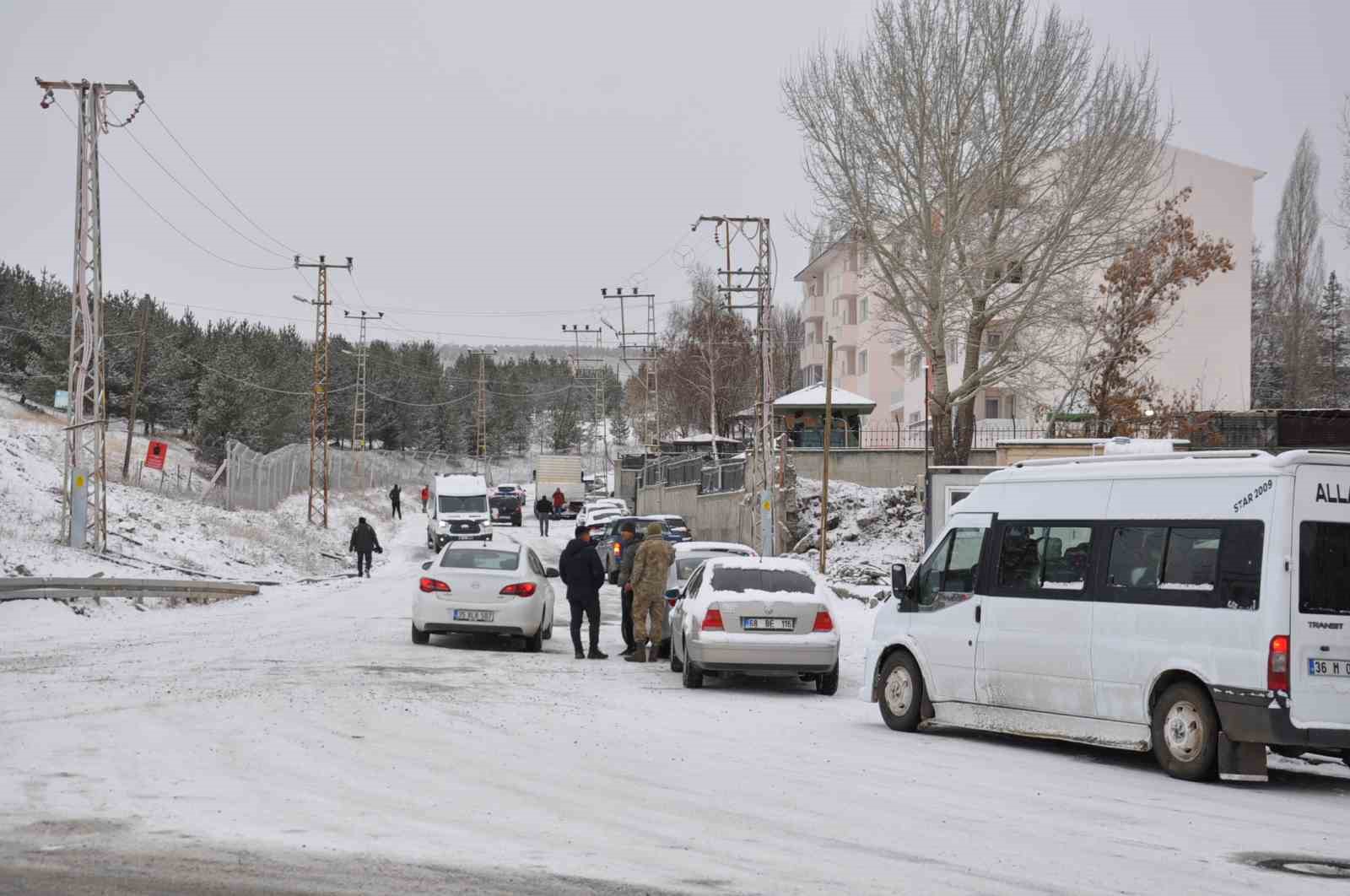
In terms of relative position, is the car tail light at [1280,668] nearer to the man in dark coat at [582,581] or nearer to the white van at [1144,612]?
the white van at [1144,612]

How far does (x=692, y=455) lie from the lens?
193 feet

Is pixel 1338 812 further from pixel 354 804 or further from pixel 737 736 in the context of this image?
pixel 354 804

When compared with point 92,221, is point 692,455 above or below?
below

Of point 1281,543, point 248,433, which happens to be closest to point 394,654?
point 1281,543

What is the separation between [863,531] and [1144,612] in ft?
96.9

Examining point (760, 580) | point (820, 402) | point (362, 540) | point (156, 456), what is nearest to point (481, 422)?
point (820, 402)

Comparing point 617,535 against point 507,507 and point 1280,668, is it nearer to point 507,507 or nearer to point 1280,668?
point 1280,668

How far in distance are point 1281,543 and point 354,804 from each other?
670 centimetres

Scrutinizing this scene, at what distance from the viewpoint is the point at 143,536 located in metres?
36.1

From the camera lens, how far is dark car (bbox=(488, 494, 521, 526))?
80.9 m

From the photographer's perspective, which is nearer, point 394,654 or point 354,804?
point 354,804

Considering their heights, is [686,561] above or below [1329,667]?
above

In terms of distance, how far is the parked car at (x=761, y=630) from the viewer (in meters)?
16.4

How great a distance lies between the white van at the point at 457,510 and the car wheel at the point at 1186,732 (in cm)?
4613
